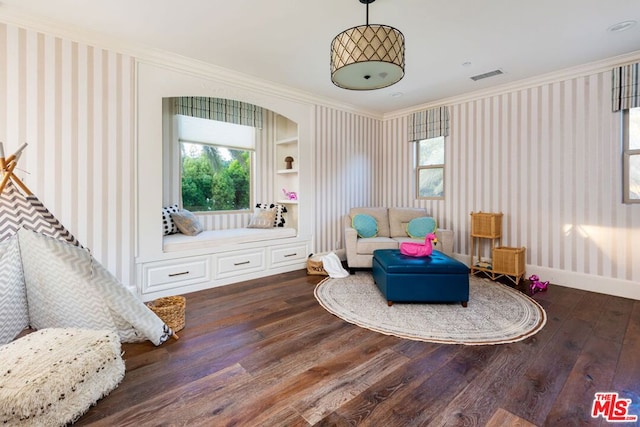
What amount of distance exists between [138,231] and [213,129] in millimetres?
1920

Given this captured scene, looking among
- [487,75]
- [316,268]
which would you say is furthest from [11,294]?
[487,75]

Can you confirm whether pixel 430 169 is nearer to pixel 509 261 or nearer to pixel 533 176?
pixel 533 176

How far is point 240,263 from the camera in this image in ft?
12.3

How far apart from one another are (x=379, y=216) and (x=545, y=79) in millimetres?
2674

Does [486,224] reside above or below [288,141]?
below

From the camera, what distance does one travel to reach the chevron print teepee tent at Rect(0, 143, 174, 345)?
2027 mm

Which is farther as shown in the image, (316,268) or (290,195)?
(290,195)

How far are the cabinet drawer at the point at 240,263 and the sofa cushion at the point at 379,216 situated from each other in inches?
59.7

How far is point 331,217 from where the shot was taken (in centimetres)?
479

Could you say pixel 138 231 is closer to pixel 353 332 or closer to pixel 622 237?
pixel 353 332

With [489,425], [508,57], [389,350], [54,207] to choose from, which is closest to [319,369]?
[389,350]

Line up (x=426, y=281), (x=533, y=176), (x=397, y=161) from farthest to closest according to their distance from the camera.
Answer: (x=397, y=161)
(x=533, y=176)
(x=426, y=281)

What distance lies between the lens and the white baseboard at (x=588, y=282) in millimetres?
3167

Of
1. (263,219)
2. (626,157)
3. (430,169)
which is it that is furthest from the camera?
(430,169)
